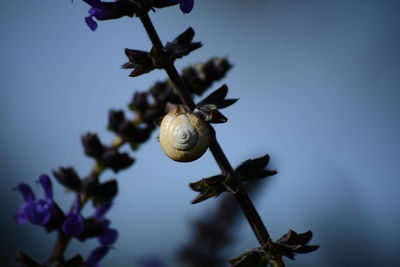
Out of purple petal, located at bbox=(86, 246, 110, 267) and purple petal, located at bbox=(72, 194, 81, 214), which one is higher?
purple petal, located at bbox=(72, 194, 81, 214)

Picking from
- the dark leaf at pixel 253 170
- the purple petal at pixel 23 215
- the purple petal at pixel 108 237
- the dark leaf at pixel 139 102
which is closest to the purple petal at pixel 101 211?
the purple petal at pixel 108 237

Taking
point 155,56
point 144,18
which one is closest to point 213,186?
point 155,56

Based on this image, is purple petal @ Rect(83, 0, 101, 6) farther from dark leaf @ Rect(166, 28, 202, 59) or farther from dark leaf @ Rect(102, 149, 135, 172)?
dark leaf @ Rect(102, 149, 135, 172)

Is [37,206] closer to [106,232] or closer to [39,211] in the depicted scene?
[39,211]

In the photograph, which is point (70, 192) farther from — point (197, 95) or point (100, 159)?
point (197, 95)

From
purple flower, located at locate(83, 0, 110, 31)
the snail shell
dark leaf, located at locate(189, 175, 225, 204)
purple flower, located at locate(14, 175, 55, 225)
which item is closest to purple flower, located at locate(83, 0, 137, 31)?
purple flower, located at locate(83, 0, 110, 31)

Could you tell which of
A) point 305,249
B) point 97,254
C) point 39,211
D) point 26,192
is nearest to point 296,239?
point 305,249
